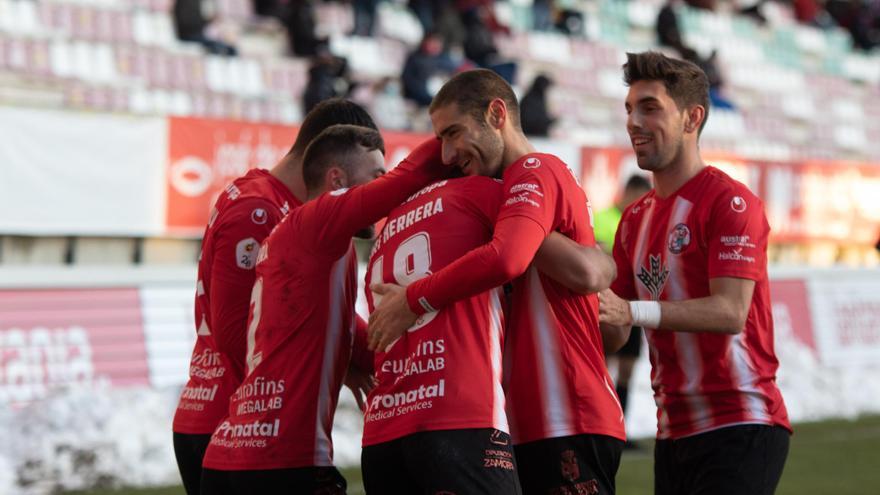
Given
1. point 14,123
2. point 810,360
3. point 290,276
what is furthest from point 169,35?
point 290,276

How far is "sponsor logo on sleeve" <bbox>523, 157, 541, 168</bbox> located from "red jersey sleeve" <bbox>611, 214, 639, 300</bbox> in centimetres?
105

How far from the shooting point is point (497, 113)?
3.90 m

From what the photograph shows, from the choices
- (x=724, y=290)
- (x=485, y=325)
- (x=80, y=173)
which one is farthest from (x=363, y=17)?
(x=485, y=325)

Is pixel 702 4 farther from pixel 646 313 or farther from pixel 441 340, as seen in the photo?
pixel 441 340

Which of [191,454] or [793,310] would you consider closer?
[191,454]

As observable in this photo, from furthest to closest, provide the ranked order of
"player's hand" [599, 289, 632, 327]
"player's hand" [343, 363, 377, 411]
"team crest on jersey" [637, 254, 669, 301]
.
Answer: "team crest on jersey" [637, 254, 669, 301] < "player's hand" [343, 363, 377, 411] < "player's hand" [599, 289, 632, 327]

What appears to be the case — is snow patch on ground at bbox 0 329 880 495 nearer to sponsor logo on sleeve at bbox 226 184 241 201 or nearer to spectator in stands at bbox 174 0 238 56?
sponsor logo on sleeve at bbox 226 184 241 201

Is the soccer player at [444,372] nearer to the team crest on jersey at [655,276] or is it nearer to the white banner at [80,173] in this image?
the team crest on jersey at [655,276]

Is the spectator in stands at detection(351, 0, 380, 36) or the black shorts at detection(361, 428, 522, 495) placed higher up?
the spectator in stands at detection(351, 0, 380, 36)

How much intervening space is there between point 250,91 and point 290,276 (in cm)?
1028

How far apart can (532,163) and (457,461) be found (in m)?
0.92

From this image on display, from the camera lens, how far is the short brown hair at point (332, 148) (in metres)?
4.21

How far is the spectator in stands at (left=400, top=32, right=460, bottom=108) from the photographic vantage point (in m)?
15.0

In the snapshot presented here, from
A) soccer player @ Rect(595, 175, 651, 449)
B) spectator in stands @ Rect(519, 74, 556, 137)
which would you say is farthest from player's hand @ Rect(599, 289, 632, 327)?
spectator in stands @ Rect(519, 74, 556, 137)
